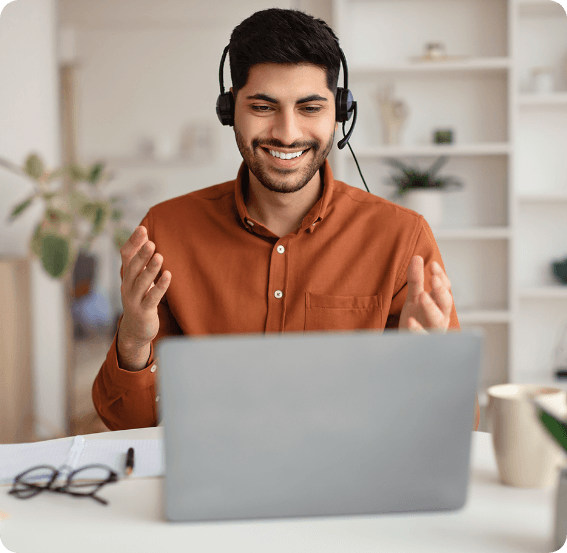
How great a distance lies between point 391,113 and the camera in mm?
2789

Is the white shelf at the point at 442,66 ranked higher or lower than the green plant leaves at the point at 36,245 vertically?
higher

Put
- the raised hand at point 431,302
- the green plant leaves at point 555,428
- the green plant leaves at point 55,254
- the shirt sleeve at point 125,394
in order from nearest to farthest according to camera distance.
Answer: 1. the green plant leaves at point 555,428
2. the raised hand at point 431,302
3. the shirt sleeve at point 125,394
4. the green plant leaves at point 55,254

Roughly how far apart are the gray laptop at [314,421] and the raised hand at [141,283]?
40 cm

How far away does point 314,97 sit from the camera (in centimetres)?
129

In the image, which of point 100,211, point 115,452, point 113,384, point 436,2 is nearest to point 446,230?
point 436,2

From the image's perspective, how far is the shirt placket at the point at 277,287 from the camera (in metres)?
1.31

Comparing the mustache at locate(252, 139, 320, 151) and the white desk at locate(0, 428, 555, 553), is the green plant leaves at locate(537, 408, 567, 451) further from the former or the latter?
the mustache at locate(252, 139, 320, 151)

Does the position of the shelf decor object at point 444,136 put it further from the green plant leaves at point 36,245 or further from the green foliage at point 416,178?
the green plant leaves at point 36,245

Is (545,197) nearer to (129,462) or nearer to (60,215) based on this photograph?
(60,215)

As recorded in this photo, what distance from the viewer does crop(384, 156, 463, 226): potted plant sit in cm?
274

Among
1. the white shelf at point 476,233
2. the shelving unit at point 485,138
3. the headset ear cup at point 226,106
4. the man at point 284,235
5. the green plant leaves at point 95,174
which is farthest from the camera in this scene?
the shelving unit at point 485,138

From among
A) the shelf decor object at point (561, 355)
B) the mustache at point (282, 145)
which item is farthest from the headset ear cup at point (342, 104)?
the shelf decor object at point (561, 355)

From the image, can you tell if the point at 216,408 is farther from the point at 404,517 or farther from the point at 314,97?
the point at 314,97

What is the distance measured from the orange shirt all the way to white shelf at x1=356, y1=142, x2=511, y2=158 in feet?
4.56
